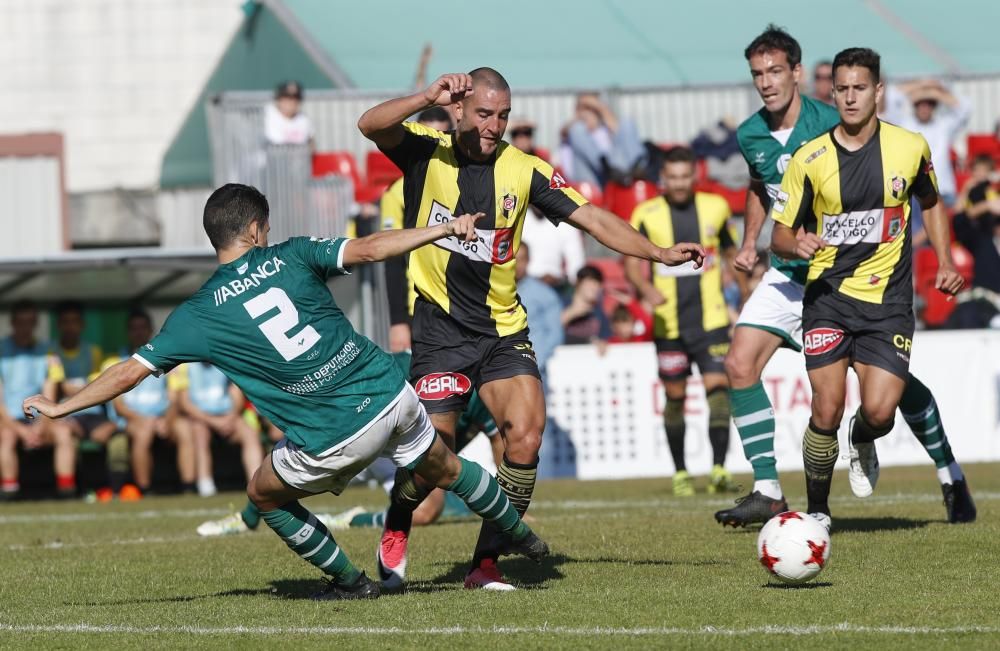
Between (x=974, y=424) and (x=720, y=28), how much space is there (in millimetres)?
10473

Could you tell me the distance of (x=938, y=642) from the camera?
532 cm

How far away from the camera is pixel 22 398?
51.3 ft

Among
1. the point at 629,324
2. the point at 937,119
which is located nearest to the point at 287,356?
the point at 629,324

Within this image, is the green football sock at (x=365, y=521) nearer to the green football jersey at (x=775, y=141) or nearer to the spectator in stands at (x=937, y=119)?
the green football jersey at (x=775, y=141)

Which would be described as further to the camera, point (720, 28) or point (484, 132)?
point (720, 28)

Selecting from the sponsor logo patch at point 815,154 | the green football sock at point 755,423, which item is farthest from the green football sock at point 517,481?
the sponsor logo patch at point 815,154

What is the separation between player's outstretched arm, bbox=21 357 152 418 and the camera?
6262 millimetres

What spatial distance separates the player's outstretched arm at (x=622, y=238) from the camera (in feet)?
22.7

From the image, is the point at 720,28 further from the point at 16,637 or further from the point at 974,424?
the point at 16,637

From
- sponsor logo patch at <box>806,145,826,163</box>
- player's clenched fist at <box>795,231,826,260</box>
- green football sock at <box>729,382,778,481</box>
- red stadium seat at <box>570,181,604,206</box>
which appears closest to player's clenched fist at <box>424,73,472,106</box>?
player's clenched fist at <box>795,231,826,260</box>

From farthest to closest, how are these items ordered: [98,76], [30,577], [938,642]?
[98,76] < [30,577] < [938,642]

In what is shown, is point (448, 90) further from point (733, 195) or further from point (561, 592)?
point (733, 195)

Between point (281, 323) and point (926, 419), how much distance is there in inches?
166

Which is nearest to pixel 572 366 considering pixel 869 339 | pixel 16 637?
pixel 869 339
